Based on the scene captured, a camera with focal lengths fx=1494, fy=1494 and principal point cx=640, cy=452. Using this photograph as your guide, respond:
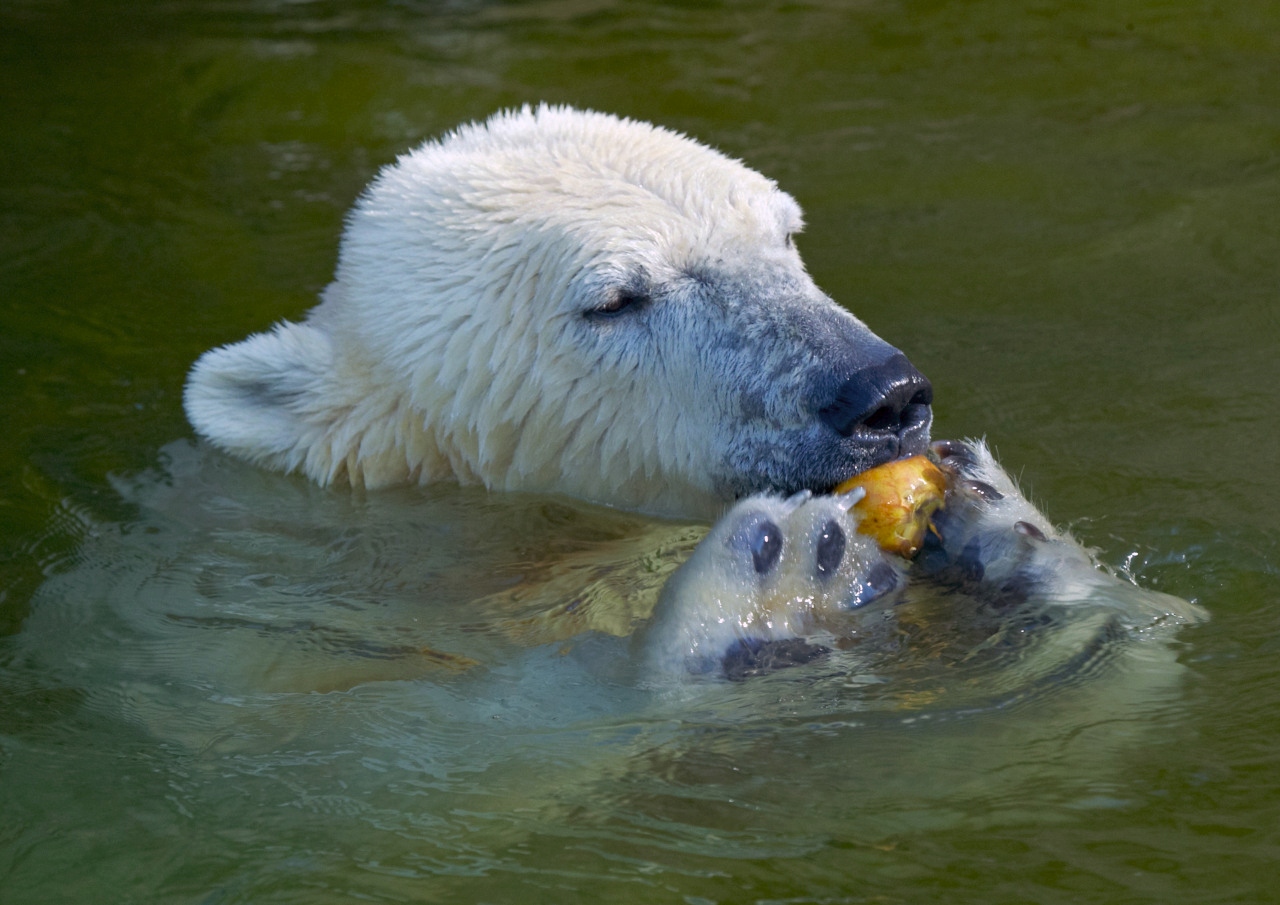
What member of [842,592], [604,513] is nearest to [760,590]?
[842,592]

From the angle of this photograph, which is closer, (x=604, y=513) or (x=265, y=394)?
(x=604, y=513)

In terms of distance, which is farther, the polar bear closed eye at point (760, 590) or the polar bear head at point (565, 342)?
the polar bear head at point (565, 342)

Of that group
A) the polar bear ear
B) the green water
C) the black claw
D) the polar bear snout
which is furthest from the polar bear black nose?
the polar bear ear

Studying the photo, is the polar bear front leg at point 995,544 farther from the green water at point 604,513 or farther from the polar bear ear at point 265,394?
the polar bear ear at point 265,394

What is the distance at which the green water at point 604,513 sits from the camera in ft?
8.39

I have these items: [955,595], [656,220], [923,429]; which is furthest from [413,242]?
[955,595]

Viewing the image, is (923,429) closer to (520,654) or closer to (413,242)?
(520,654)

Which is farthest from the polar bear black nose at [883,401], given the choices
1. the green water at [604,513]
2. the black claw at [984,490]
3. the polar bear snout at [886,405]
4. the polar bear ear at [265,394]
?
the polar bear ear at [265,394]

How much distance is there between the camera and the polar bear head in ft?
11.4

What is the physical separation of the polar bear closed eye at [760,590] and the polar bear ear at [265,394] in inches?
57.3

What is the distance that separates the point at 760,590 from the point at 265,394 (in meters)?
1.81

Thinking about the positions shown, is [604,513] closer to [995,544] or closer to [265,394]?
[265,394]

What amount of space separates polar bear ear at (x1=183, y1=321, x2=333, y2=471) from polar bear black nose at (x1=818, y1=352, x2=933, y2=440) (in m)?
1.52

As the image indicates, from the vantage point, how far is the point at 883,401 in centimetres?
315
